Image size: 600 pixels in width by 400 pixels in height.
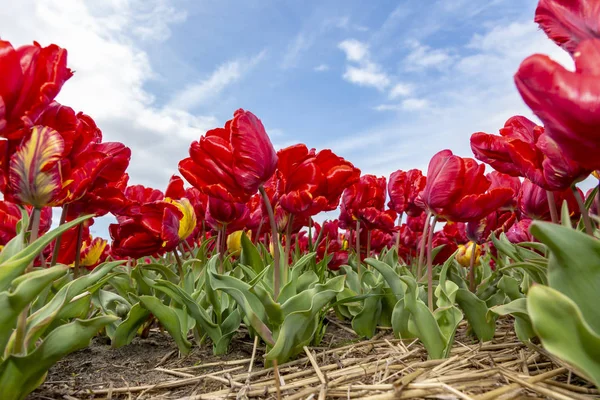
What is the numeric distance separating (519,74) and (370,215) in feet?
5.36

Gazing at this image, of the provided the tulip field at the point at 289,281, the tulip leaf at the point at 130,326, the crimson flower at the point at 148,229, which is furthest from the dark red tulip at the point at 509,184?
the tulip leaf at the point at 130,326

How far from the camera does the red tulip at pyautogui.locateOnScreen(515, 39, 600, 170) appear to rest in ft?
2.22

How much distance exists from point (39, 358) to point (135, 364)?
0.58 metres

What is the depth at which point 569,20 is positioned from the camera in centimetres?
106

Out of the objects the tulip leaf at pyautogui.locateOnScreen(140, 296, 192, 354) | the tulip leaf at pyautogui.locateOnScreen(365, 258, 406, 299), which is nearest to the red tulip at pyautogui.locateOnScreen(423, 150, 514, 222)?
the tulip leaf at pyautogui.locateOnScreen(365, 258, 406, 299)

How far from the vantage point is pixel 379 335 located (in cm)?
196

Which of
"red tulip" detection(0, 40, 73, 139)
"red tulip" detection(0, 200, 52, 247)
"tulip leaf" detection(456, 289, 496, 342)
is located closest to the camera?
"red tulip" detection(0, 40, 73, 139)

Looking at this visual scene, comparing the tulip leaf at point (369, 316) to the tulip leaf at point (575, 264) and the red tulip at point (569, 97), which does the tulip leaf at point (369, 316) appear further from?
the red tulip at point (569, 97)

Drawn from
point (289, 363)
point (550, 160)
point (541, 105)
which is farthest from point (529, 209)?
point (541, 105)

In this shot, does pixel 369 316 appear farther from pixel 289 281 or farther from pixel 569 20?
pixel 569 20

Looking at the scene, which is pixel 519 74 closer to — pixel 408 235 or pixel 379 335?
pixel 379 335

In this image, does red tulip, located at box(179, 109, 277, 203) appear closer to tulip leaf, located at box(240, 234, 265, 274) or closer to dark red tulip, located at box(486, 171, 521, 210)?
tulip leaf, located at box(240, 234, 265, 274)

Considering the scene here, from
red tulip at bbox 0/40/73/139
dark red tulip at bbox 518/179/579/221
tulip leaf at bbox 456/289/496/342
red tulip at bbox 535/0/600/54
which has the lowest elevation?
tulip leaf at bbox 456/289/496/342

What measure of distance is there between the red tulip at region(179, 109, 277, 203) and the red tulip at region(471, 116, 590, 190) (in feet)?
2.28
